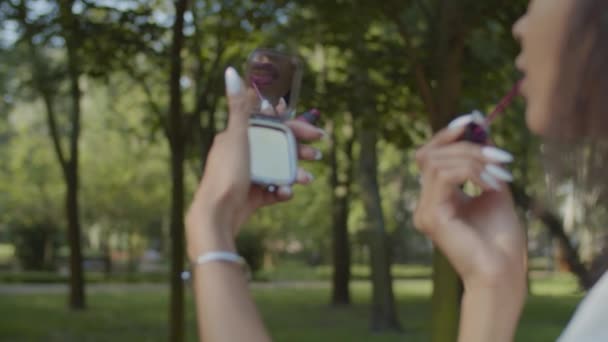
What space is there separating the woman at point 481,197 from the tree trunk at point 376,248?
16604mm

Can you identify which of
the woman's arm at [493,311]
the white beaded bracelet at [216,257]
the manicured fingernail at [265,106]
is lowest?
the woman's arm at [493,311]

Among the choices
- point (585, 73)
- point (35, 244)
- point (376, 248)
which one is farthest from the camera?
point (35, 244)

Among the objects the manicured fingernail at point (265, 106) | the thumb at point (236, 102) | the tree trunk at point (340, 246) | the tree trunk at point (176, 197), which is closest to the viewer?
the thumb at point (236, 102)

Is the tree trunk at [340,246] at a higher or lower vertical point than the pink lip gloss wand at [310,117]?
lower

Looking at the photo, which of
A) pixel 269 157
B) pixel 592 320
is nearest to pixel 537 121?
pixel 592 320

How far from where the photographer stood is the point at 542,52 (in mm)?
1294

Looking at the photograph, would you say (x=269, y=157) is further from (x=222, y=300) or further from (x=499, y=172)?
(x=499, y=172)

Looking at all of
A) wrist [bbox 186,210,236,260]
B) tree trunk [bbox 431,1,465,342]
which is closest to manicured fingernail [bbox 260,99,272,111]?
wrist [bbox 186,210,236,260]

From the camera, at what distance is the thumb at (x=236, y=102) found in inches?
61.2

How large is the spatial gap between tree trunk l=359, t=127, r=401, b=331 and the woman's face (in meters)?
16.9

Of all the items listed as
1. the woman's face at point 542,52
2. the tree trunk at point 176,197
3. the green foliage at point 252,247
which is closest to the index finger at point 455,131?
the woman's face at point 542,52

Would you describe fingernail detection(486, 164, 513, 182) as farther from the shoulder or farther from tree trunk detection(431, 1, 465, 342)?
tree trunk detection(431, 1, 465, 342)

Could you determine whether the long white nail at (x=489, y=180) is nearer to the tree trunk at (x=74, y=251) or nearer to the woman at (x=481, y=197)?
the woman at (x=481, y=197)

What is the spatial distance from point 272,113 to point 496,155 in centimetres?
44
